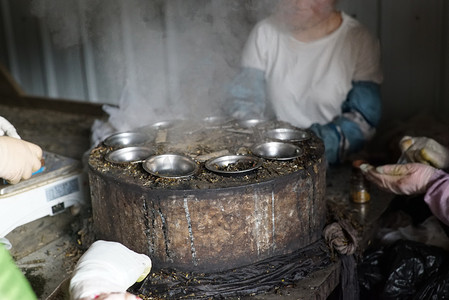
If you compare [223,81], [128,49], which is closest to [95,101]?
[128,49]

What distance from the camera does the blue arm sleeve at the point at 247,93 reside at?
357cm

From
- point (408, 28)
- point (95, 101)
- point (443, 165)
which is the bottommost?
point (95, 101)

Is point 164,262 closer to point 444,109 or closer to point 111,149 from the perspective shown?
point 111,149

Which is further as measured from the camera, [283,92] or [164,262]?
[283,92]

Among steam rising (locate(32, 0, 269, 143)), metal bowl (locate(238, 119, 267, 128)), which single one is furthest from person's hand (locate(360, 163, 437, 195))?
steam rising (locate(32, 0, 269, 143))

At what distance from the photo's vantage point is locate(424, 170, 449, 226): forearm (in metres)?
2.37

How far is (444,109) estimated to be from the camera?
163 inches

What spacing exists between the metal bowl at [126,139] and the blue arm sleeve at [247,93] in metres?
0.90

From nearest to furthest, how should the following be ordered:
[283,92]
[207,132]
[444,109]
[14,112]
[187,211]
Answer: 1. [187,211]
2. [207,132]
3. [283,92]
4. [444,109]
5. [14,112]

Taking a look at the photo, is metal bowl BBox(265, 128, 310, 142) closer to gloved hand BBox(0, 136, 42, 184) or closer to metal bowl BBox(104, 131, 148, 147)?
metal bowl BBox(104, 131, 148, 147)

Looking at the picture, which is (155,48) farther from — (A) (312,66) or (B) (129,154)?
(B) (129,154)

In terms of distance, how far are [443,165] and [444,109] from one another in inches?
68.4

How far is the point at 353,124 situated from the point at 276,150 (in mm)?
1063

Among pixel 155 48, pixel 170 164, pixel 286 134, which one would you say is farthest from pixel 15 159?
pixel 155 48
